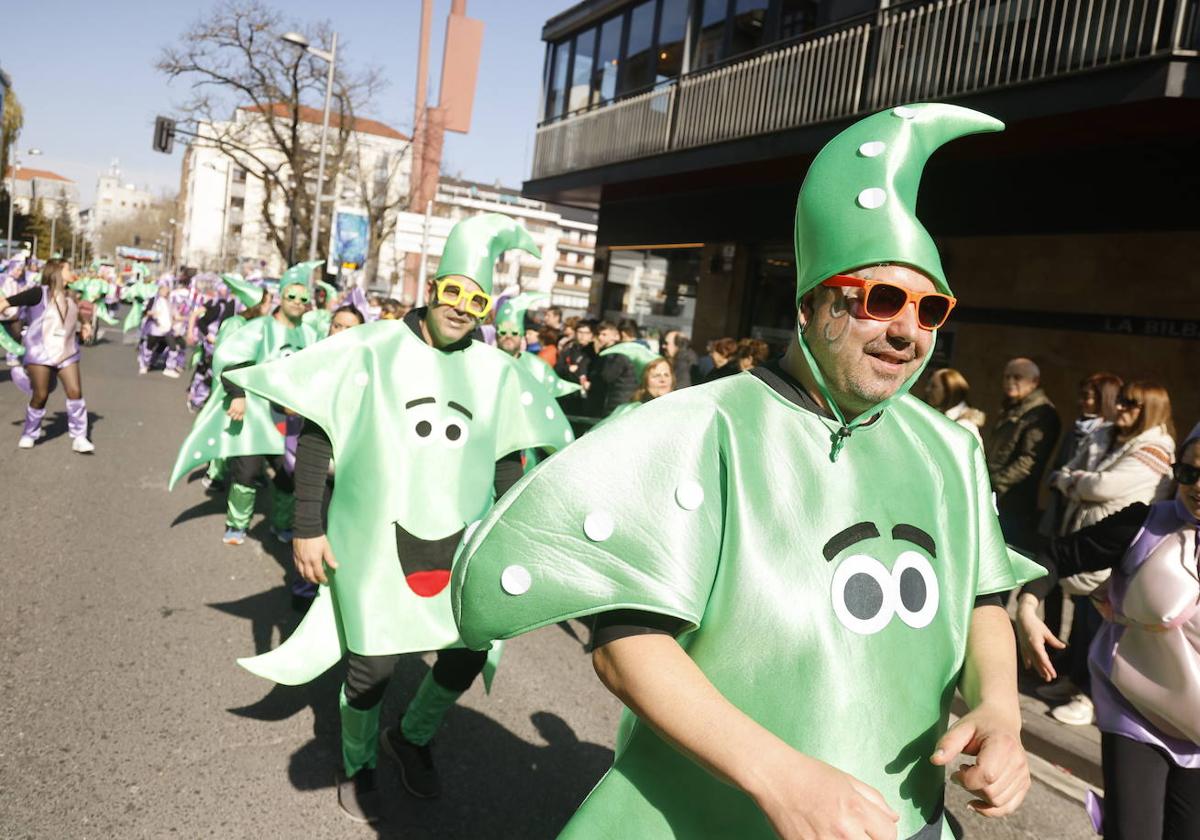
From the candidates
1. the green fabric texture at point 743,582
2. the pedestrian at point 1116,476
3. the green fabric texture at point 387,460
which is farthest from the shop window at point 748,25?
the green fabric texture at point 743,582

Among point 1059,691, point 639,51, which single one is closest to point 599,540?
point 1059,691

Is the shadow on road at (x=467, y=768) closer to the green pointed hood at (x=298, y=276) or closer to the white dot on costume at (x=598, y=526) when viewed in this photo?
the white dot on costume at (x=598, y=526)

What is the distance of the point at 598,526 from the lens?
1.51 m

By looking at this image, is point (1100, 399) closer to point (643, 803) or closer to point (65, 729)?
point (643, 803)

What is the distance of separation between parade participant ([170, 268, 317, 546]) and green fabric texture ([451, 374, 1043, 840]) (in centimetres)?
504

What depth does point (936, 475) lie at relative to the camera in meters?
1.81

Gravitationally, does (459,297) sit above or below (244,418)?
above

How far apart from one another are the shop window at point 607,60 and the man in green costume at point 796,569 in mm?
15445

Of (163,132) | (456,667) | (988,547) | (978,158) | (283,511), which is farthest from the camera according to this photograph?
(163,132)

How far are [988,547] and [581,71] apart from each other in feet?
56.8

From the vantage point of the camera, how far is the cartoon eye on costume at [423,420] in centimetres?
346

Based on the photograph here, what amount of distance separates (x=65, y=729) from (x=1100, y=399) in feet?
18.8

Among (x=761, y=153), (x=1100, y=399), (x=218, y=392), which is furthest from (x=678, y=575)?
(x=761, y=153)

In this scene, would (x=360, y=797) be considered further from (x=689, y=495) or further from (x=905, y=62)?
A: (x=905, y=62)
